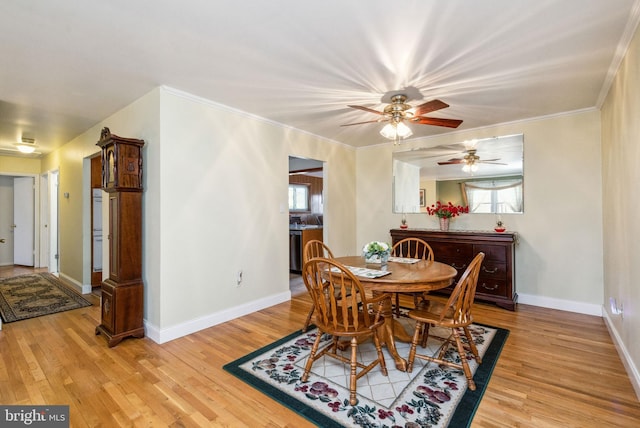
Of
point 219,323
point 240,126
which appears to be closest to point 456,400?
point 219,323

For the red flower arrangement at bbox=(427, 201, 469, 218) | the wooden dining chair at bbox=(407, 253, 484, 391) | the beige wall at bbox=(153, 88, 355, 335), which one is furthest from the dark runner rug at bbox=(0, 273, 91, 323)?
the red flower arrangement at bbox=(427, 201, 469, 218)

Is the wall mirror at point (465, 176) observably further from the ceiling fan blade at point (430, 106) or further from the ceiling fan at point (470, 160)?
the ceiling fan blade at point (430, 106)

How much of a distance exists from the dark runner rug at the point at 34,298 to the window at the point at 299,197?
519cm

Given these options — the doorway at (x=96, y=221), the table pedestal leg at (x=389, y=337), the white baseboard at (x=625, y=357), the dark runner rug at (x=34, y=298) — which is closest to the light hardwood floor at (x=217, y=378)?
the white baseboard at (x=625, y=357)

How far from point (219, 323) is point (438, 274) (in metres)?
2.24

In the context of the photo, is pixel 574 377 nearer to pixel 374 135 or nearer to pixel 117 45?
pixel 374 135

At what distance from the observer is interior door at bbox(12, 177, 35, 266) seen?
20.8 feet

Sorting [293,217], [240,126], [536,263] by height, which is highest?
[240,126]

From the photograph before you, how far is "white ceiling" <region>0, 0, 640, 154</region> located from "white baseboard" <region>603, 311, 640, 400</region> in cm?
215

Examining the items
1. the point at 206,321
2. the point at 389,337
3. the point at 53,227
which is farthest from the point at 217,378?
the point at 53,227

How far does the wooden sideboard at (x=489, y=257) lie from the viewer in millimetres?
3553

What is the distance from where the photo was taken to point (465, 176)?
14.0ft

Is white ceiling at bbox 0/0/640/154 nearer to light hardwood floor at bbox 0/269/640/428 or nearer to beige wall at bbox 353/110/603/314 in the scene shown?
beige wall at bbox 353/110/603/314

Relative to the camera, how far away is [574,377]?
2.12 meters
